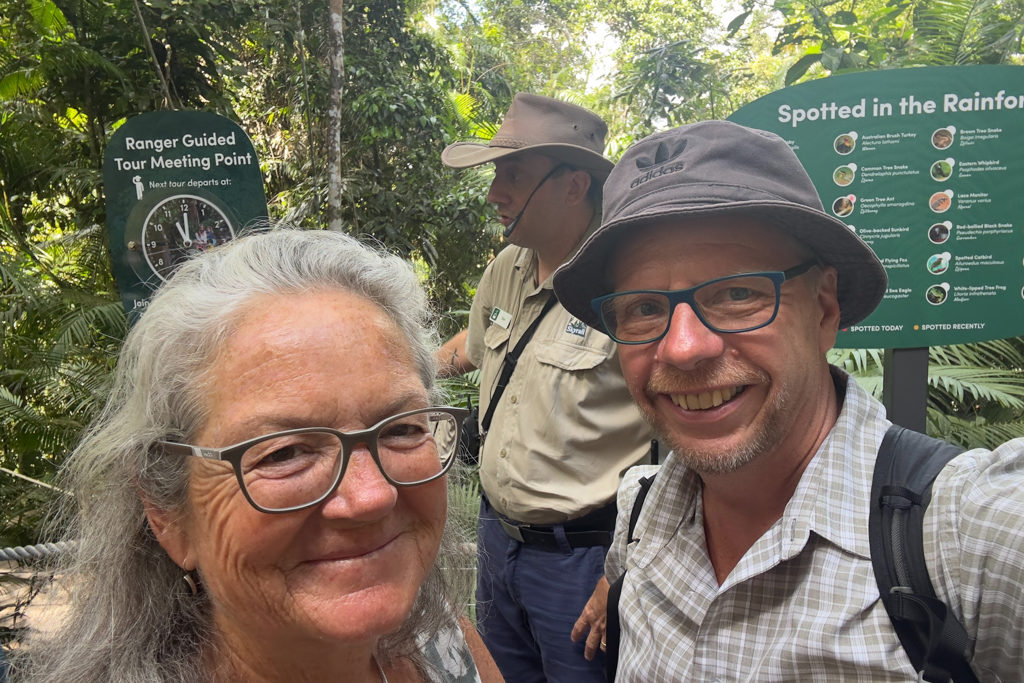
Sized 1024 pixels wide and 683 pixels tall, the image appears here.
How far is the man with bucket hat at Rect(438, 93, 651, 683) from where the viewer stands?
240cm

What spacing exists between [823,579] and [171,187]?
303 centimetres

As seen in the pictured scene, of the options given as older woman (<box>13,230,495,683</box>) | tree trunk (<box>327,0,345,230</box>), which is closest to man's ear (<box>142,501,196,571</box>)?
older woman (<box>13,230,495,683</box>)

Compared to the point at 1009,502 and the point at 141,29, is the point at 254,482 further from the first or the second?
the point at 141,29

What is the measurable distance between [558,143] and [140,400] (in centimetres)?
204

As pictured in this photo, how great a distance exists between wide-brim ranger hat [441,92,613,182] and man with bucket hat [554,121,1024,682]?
47.6 inches

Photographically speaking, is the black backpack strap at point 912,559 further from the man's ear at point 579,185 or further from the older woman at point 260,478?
the man's ear at point 579,185

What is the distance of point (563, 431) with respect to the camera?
242cm

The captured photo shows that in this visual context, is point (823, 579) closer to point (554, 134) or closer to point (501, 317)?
point (501, 317)

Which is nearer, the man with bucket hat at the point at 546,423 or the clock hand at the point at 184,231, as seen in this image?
the man with bucket hat at the point at 546,423

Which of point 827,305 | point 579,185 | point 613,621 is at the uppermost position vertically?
point 579,185

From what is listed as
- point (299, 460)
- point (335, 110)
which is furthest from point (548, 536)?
point (335, 110)

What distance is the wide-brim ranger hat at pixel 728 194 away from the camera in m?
1.36

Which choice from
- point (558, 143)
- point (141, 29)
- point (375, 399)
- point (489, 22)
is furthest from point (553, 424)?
point (489, 22)

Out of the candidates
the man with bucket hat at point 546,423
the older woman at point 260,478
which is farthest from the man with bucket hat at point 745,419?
the man with bucket hat at point 546,423
